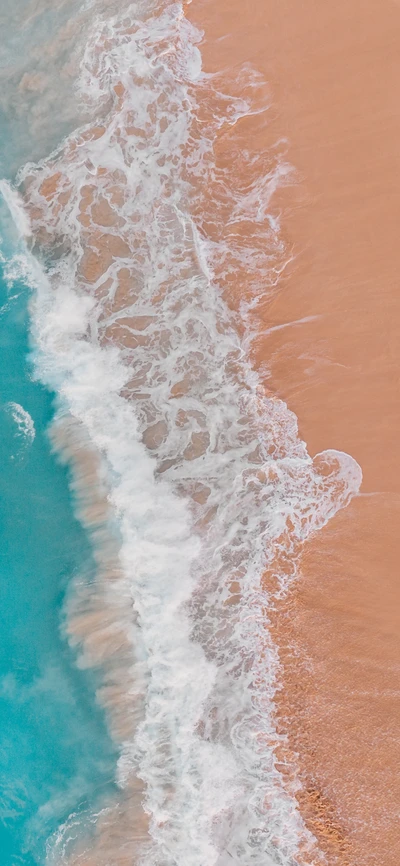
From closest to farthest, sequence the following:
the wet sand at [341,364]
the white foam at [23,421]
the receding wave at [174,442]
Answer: the wet sand at [341,364], the receding wave at [174,442], the white foam at [23,421]

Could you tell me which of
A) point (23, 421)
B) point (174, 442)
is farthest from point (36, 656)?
point (174, 442)

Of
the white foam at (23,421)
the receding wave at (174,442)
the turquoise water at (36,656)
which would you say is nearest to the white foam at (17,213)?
the receding wave at (174,442)

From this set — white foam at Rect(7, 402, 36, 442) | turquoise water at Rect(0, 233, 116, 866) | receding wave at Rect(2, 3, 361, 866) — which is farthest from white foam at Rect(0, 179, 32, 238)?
white foam at Rect(7, 402, 36, 442)

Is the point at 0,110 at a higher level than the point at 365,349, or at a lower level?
higher

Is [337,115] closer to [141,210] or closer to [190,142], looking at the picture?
[190,142]

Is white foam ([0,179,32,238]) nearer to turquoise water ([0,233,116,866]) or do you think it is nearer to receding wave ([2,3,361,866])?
receding wave ([2,3,361,866])

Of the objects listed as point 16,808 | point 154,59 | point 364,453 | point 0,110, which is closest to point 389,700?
point 364,453

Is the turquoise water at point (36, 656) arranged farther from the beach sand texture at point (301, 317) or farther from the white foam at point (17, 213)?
the white foam at point (17, 213)
